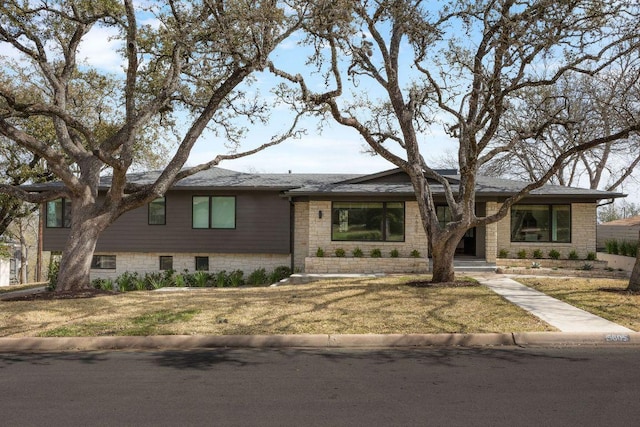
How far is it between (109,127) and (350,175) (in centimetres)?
1038

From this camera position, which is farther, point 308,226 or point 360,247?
point 308,226

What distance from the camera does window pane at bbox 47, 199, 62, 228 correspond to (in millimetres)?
21422

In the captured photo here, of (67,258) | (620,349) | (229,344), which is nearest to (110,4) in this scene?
(67,258)

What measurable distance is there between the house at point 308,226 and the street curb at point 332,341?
9352 mm

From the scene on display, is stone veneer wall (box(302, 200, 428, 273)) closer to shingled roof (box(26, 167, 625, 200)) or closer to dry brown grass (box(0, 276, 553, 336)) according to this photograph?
shingled roof (box(26, 167, 625, 200))

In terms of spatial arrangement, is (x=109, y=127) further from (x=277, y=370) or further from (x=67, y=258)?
(x=277, y=370)

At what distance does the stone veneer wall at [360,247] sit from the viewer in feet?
59.6

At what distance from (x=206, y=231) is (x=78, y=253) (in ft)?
24.6

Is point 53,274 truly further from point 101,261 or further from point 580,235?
point 580,235

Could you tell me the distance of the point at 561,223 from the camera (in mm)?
19641

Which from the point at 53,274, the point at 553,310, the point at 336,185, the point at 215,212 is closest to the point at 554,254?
the point at 336,185

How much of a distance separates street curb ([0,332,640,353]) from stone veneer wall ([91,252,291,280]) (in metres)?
11.9

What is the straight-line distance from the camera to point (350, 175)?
23.3 meters

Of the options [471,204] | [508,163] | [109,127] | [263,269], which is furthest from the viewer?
[508,163]
